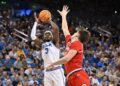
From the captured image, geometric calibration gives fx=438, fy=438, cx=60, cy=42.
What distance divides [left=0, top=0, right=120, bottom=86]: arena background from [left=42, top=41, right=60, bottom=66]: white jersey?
1396 mm

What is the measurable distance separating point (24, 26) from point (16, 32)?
143 cm

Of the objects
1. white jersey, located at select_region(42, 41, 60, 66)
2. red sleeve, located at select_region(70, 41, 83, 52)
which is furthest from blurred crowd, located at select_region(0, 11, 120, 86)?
red sleeve, located at select_region(70, 41, 83, 52)

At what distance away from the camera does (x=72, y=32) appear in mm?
18047

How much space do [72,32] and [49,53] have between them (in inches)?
341

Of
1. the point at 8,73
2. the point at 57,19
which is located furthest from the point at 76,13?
the point at 8,73

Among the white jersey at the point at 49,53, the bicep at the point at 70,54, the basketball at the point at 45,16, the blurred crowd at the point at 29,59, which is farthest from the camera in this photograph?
the blurred crowd at the point at 29,59

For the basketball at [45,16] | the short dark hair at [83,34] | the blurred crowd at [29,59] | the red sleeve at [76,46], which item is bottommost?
the blurred crowd at [29,59]

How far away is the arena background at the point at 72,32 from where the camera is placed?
609 inches

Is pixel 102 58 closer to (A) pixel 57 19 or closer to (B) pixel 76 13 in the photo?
(A) pixel 57 19

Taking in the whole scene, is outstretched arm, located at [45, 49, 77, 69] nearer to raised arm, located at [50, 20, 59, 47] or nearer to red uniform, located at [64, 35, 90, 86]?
red uniform, located at [64, 35, 90, 86]

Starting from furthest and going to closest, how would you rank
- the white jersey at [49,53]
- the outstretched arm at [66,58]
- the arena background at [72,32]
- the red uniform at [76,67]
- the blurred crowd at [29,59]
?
the arena background at [72,32]
the blurred crowd at [29,59]
the white jersey at [49,53]
the red uniform at [76,67]
the outstretched arm at [66,58]

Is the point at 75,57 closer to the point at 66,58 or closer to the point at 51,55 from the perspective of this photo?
the point at 66,58

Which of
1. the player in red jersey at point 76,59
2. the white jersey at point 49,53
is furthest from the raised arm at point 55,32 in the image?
the player in red jersey at point 76,59

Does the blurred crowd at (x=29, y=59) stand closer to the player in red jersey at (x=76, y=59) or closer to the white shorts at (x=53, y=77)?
the white shorts at (x=53, y=77)
